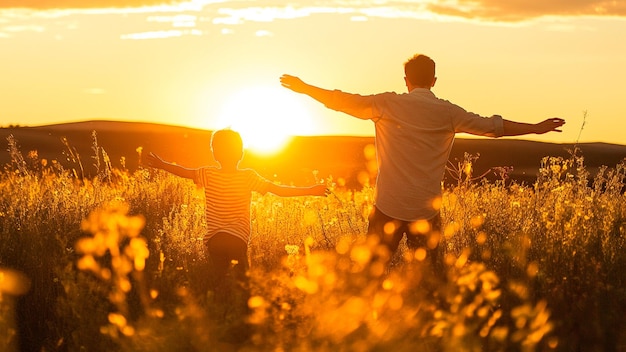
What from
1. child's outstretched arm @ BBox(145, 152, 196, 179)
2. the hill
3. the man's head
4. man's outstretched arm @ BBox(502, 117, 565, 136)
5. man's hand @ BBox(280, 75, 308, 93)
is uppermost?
the man's head

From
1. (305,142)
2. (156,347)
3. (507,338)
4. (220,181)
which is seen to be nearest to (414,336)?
(507,338)

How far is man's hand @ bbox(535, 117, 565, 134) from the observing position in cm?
688

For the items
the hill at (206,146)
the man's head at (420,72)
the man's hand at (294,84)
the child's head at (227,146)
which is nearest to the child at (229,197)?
the child's head at (227,146)

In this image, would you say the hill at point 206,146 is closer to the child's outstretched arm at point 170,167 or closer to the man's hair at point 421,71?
the child's outstretched arm at point 170,167

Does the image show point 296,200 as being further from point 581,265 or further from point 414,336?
point 414,336

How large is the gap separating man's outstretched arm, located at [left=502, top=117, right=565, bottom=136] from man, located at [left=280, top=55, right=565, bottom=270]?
70mm

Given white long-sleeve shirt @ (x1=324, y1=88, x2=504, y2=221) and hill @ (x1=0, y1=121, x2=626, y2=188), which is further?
hill @ (x1=0, y1=121, x2=626, y2=188)

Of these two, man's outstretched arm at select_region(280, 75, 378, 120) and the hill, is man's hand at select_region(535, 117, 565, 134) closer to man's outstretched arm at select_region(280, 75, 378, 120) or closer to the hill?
man's outstretched arm at select_region(280, 75, 378, 120)

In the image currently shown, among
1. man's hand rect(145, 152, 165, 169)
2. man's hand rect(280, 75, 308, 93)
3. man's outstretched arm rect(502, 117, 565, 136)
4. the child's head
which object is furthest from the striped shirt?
man's outstretched arm rect(502, 117, 565, 136)

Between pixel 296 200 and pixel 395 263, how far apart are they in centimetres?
347

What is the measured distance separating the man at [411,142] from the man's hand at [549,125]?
11.5 inches

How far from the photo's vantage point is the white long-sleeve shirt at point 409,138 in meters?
6.63

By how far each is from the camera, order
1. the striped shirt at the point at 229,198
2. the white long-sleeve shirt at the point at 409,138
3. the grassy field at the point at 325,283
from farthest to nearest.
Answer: the striped shirt at the point at 229,198
the white long-sleeve shirt at the point at 409,138
the grassy field at the point at 325,283

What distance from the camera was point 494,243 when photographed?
8.23 metres
